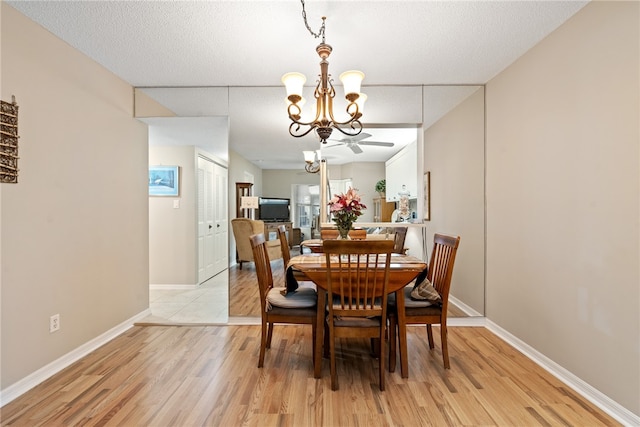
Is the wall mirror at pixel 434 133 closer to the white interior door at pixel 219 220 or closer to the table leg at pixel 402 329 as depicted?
the table leg at pixel 402 329

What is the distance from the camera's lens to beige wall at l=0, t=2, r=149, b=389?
204cm

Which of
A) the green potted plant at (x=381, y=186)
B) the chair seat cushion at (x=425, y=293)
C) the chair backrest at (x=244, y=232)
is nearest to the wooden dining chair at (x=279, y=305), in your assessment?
the chair seat cushion at (x=425, y=293)

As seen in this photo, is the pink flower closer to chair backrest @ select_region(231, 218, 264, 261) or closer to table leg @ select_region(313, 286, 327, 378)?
table leg @ select_region(313, 286, 327, 378)

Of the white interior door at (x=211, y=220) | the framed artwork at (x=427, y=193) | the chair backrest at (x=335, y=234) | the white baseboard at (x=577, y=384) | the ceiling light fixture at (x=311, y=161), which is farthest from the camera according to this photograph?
the white interior door at (x=211, y=220)

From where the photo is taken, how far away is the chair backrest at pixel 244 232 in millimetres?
4809

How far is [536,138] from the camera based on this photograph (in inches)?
97.1

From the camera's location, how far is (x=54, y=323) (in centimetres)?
232

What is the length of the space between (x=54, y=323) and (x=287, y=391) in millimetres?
1729

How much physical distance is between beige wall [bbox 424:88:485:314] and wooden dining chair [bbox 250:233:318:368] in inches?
68.0

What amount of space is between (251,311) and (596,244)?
2895 mm

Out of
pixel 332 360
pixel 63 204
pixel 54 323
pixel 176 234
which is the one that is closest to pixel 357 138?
pixel 332 360

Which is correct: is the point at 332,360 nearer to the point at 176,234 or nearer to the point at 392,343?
the point at 392,343

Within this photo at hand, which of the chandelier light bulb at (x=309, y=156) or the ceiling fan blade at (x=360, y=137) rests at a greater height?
the ceiling fan blade at (x=360, y=137)

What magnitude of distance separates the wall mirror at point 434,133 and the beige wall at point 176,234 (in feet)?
5.37
